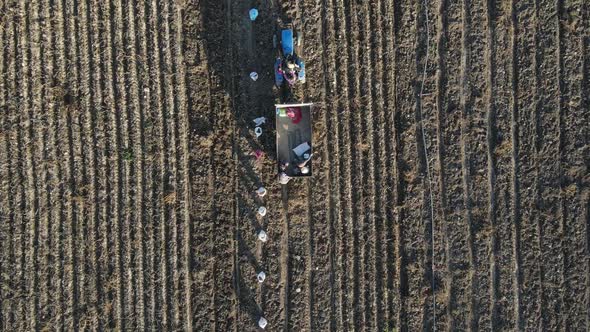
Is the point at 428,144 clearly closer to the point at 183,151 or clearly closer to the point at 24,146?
the point at 183,151

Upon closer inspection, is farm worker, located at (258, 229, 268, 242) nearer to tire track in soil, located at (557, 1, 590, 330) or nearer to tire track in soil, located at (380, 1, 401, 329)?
tire track in soil, located at (380, 1, 401, 329)

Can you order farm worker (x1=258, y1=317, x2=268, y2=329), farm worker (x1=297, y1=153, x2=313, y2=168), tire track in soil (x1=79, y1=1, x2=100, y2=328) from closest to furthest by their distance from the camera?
farm worker (x1=297, y1=153, x2=313, y2=168) → farm worker (x1=258, y1=317, x2=268, y2=329) → tire track in soil (x1=79, y1=1, x2=100, y2=328)

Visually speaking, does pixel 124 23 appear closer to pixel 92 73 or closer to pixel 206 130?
pixel 92 73

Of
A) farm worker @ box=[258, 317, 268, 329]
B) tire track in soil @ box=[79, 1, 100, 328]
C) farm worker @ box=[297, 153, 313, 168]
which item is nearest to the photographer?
farm worker @ box=[297, 153, 313, 168]

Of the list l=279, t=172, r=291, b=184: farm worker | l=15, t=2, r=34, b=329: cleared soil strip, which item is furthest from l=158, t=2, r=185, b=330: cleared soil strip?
l=15, t=2, r=34, b=329: cleared soil strip

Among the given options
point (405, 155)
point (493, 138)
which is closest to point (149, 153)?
point (405, 155)

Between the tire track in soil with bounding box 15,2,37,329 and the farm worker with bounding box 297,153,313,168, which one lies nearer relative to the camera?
the farm worker with bounding box 297,153,313,168

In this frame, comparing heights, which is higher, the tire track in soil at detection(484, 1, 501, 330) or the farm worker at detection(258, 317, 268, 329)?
the tire track in soil at detection(484, 1, 501, 330)
